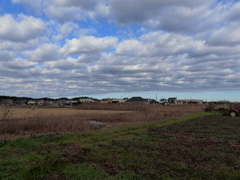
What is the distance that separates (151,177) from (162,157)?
2.35 meters

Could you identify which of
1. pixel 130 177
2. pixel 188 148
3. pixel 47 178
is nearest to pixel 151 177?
pixel 130 177

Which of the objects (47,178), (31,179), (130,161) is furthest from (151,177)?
(31,179)

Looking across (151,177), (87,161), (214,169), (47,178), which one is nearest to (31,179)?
(47,178)

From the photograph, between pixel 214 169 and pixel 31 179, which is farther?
pixel 214 169

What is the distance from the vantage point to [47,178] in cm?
573

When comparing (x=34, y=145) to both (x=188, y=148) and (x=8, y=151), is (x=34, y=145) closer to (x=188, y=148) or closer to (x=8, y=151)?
(x=8, y=151)

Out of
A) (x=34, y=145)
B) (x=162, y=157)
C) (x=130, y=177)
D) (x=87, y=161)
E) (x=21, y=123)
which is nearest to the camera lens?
(x=130, y=177)

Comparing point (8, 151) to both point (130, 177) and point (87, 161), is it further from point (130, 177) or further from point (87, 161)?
point (130, 177)

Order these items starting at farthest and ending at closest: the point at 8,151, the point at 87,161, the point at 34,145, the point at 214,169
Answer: the point at 34,145 < the point at 8,151 < the point at 87,161 < the point at 214,169

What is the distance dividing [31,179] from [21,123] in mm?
15283

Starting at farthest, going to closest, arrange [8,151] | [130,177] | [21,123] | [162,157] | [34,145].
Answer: [21,123], [34,145], [8,151], [162,157], [130,177]

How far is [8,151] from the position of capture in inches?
389

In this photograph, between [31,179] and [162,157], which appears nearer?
[31,179]

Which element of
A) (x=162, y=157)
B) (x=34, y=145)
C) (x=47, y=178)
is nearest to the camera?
(x=47, y=178)
